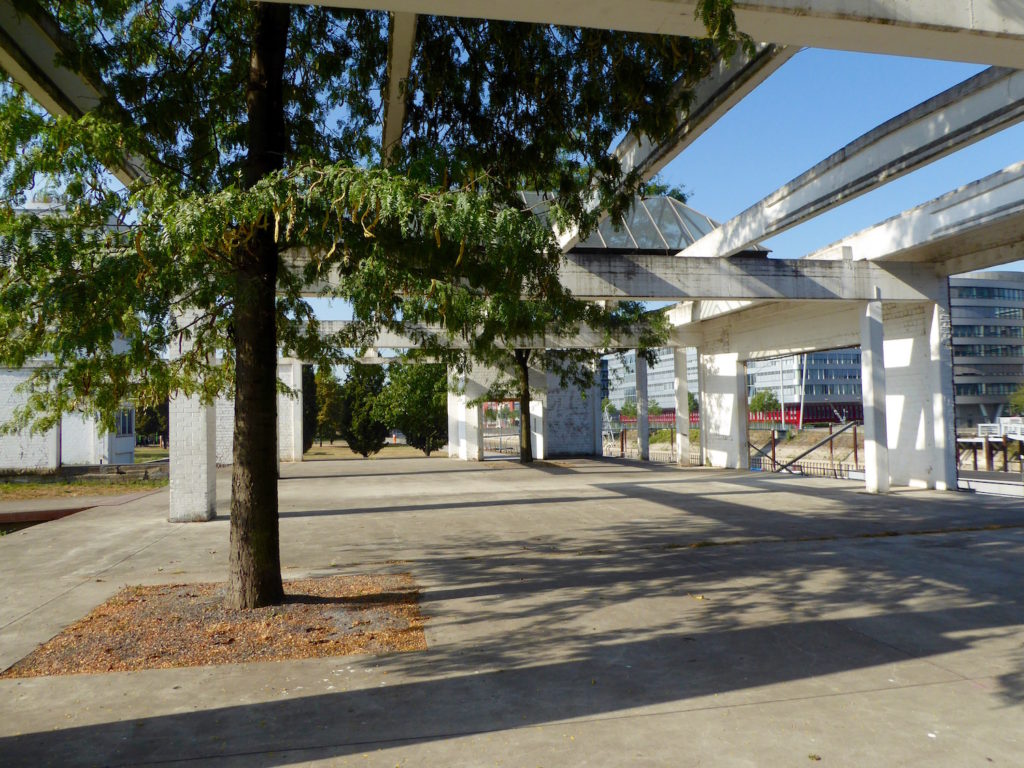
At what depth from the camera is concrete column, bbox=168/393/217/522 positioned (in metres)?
12.8

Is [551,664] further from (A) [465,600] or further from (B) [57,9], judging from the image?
(B) [57,9]

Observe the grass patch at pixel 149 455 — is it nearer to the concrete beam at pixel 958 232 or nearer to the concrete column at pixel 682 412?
the concrete column at pixel 682 412

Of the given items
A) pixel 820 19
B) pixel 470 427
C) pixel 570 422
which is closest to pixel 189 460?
pixel 820 19

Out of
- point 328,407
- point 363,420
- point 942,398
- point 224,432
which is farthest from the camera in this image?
point 328,407

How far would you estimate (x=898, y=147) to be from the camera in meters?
10.1

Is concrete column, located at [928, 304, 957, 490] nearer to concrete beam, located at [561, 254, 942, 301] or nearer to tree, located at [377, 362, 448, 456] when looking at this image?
concrete beam, located at [561, 254, 942, 301]

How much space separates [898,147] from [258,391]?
8962 mm

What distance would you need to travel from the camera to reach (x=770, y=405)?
95.5 metres

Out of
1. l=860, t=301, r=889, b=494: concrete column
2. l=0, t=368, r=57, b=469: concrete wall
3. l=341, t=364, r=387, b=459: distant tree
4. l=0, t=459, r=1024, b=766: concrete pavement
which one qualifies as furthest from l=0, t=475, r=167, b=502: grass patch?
l=860, t=301, r=889, b=494: concrete column

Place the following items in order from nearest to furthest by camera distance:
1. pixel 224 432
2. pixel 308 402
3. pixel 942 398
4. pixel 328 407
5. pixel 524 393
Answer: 1. pixel 942 398
2. pixel 524 393
3. pixel 224 432
4. pixel 308 402
5. pixel 328 407

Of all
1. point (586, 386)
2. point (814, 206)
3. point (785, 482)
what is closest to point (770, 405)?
point (586, 386)

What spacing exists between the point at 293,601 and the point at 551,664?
9.58 ft

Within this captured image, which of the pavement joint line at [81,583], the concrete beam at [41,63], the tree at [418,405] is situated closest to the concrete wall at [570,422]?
the tree at [418,405]

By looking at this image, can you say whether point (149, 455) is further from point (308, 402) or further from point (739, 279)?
point (739, 279)
